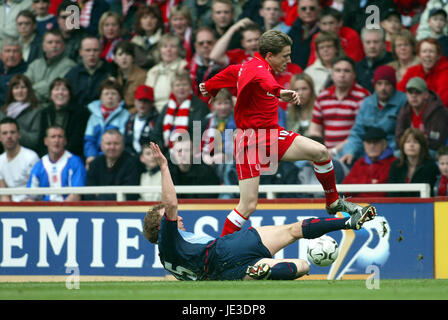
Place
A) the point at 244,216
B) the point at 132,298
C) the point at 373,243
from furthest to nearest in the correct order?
the point at 373,243 → the point at 244,216 → the point at 132,298

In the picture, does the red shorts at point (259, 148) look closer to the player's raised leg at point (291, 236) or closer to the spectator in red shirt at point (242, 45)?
the player's raised leg at point (291, 236)

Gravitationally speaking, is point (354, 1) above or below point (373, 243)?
above

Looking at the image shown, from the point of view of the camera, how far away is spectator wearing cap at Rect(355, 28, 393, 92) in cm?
1281

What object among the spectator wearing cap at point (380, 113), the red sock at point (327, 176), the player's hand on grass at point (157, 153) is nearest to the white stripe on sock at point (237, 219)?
the red sock at point (327, 176)

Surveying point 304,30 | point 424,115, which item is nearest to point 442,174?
point 424,115

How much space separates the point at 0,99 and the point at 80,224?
410cm

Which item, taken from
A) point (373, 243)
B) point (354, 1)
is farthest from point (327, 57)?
point (373, 243)

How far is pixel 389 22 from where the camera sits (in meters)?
13.2

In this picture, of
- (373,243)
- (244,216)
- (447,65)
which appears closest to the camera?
(244,216)

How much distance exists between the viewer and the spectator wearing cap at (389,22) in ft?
43.2

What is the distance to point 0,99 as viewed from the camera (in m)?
15.3

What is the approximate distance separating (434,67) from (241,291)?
5.98 m

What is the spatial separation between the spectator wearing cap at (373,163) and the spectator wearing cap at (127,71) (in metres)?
3.97

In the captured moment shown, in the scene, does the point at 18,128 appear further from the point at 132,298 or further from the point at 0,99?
the point at 132,298
